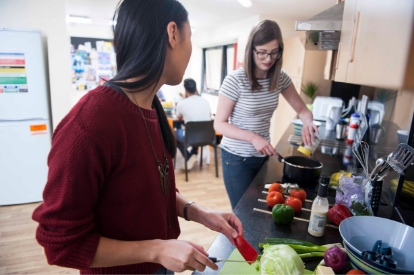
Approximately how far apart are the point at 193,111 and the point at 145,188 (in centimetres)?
307

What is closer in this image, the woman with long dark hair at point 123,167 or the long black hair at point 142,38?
the woman with long dark hair at point 123,167

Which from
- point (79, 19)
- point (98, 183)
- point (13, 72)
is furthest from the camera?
point (79, 19)

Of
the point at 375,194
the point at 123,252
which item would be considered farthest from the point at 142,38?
the point at 375,194

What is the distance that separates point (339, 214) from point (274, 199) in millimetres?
240

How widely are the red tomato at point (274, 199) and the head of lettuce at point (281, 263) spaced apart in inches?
15.3

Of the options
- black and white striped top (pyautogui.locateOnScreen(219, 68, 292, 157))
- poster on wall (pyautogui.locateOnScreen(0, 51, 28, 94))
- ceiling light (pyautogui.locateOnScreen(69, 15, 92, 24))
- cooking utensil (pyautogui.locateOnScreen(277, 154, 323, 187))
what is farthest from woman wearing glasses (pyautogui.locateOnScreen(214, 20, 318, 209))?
ceiling light (pyautogui.locateOnScreen(69, 15, 92, 24))

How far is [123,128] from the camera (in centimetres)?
61

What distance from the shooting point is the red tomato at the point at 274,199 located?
112 cm

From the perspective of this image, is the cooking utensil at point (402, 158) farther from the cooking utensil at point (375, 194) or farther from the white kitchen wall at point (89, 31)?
the white kitchen wall at point (89, 31)

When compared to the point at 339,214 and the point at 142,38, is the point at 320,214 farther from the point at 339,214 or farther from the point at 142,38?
the point at 142,38

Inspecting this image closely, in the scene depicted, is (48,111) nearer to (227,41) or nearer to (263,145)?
(263,145)

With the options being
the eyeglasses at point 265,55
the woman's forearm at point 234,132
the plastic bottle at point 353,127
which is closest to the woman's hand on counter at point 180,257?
the woman's forearm at point 234,132

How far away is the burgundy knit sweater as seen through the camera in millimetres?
535

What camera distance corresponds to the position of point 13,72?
2.58 metres
